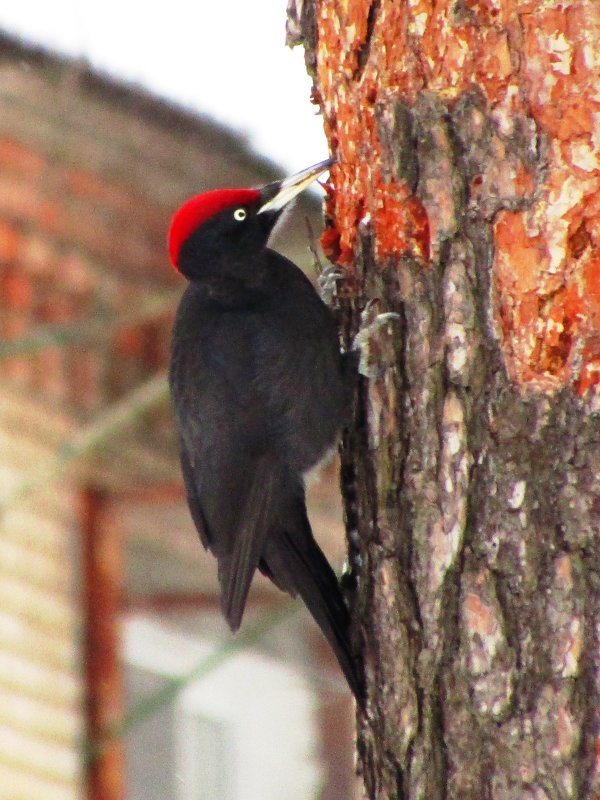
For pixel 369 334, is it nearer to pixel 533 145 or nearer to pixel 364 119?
pixel 364 119

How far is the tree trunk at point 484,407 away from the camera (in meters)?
2.31

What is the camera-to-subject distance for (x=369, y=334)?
9.36ft

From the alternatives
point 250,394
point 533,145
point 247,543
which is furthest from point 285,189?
point 533,145

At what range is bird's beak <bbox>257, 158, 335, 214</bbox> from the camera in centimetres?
324

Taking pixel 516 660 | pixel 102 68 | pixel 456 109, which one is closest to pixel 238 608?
pixel 516 660

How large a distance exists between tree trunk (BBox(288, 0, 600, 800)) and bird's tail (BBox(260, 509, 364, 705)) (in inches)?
3.3

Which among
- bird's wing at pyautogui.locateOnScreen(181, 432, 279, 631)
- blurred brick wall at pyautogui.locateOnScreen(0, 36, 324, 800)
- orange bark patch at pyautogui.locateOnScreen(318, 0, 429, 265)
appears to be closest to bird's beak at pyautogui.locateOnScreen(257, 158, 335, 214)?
orange bark patch at pyautogui.locateOnScreen(318, 0, 429, 265)

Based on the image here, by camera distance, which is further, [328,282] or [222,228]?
[222,228]

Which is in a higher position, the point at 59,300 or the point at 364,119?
the point at 59,300

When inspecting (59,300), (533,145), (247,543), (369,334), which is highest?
(59,300)

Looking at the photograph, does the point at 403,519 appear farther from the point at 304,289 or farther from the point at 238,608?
the point at 304,289

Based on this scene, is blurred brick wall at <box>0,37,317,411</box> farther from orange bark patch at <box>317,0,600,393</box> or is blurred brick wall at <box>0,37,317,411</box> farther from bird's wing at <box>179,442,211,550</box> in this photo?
orange bark patch at <box>317,0,600,393</box>

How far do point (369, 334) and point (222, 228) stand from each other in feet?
3.17

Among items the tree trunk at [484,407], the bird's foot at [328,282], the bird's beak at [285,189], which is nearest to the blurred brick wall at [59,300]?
the bird's beak at [285,189]
